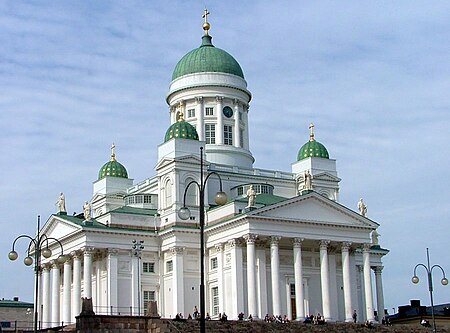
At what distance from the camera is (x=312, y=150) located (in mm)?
85250

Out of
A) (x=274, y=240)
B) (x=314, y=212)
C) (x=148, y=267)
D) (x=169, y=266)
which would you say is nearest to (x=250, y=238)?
(x=274, y=240)

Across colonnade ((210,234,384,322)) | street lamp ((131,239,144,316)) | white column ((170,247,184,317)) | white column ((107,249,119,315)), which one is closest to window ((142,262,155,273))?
street lamp ((131,239,144,316))

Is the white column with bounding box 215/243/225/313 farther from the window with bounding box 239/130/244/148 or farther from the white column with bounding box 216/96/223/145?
the window with bounding box 239/130/244/148

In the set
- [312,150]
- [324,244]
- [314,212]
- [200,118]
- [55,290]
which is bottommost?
[55,290]

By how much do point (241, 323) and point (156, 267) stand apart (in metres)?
17.2

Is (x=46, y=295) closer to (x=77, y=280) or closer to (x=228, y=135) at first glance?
(x=77, y=280)

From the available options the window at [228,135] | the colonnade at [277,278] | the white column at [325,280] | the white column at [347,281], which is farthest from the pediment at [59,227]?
the white column at [347,281]

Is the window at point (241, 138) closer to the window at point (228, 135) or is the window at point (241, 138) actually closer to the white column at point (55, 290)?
the window at point (228, 135)

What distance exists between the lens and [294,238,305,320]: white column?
6806 cm

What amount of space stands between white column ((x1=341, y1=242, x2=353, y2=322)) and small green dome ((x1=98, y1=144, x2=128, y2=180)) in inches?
1008

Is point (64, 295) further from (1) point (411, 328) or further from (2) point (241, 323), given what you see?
(1) point (411, 328)

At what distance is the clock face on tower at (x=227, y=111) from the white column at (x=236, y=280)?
1811 cm

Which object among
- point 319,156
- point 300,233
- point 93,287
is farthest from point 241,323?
point 319,156

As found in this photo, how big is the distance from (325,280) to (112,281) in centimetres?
1703
